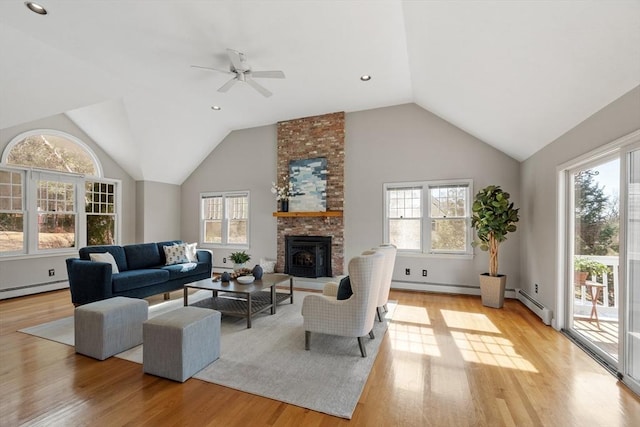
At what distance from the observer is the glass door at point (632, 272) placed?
2264 millimetres

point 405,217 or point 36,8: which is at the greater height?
point 36,8

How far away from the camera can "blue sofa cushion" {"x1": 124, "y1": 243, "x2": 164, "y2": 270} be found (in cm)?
475

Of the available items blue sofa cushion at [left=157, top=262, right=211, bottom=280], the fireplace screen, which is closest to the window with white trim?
the fireplace screen

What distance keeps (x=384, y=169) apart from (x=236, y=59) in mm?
3326

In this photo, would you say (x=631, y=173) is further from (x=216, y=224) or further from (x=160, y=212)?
(x=160, y=212)

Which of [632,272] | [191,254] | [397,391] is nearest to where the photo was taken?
[397,391]

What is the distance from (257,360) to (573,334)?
11.7 feet

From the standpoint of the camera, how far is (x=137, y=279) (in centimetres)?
411

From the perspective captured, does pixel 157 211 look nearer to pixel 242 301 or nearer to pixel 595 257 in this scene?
pixel 242 301

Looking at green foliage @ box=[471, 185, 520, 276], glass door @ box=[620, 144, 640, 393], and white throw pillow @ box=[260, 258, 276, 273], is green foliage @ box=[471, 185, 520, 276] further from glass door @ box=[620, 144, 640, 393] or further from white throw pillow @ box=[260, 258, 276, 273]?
white throw pillow @ box=[260, 258, 276, 273]

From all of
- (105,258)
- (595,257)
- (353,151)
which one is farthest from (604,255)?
(105,258)

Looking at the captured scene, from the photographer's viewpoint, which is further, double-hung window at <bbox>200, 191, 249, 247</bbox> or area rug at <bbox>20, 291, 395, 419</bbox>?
double-hung window at <bbox>200, 191, 249, 247</bbox>

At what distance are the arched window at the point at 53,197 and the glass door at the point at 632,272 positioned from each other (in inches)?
318

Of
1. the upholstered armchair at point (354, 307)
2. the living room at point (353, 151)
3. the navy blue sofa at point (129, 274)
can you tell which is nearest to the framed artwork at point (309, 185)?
the living room at point (353, 151)
